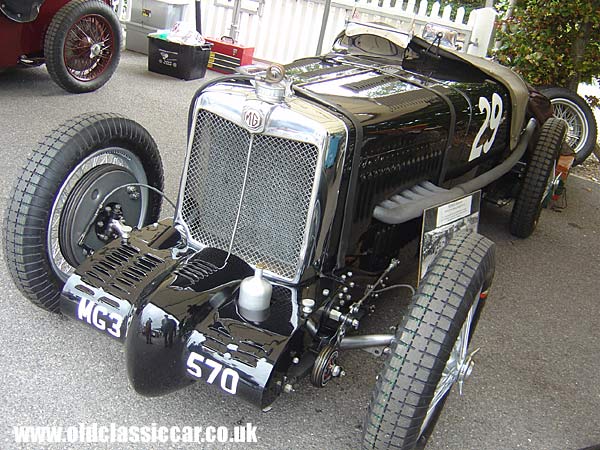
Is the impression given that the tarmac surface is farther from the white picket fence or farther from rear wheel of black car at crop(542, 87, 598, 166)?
the white picket fence

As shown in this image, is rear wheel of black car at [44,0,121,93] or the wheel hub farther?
the wheel hub

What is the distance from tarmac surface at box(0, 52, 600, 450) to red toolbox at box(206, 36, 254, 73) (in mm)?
3654

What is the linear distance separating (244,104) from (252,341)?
2.64 feet

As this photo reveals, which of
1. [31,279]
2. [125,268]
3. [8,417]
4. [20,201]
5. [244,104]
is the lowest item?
[8,417]

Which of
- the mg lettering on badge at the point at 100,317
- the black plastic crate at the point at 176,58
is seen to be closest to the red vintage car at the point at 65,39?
the black plastic crate at the point at 176,58

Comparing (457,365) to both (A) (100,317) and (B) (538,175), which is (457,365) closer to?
(A) (100,317)

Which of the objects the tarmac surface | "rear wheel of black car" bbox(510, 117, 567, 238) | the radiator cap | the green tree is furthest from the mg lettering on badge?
the green tree

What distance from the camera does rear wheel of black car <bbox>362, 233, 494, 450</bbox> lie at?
1.65 m

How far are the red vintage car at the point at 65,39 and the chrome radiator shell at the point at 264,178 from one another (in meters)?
3.25

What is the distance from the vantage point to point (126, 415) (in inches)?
78.9

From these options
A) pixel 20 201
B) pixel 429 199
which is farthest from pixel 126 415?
pixel 429 199

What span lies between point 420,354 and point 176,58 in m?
5.47

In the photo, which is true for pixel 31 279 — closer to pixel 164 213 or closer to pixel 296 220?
pixel 296 220

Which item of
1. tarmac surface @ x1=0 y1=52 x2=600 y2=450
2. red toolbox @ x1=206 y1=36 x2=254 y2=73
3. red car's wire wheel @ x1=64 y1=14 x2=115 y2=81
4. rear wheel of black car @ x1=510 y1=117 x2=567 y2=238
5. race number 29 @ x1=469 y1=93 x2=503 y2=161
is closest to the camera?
tarmac surface @ x1=0 y1=52 x2=600 y2=450
